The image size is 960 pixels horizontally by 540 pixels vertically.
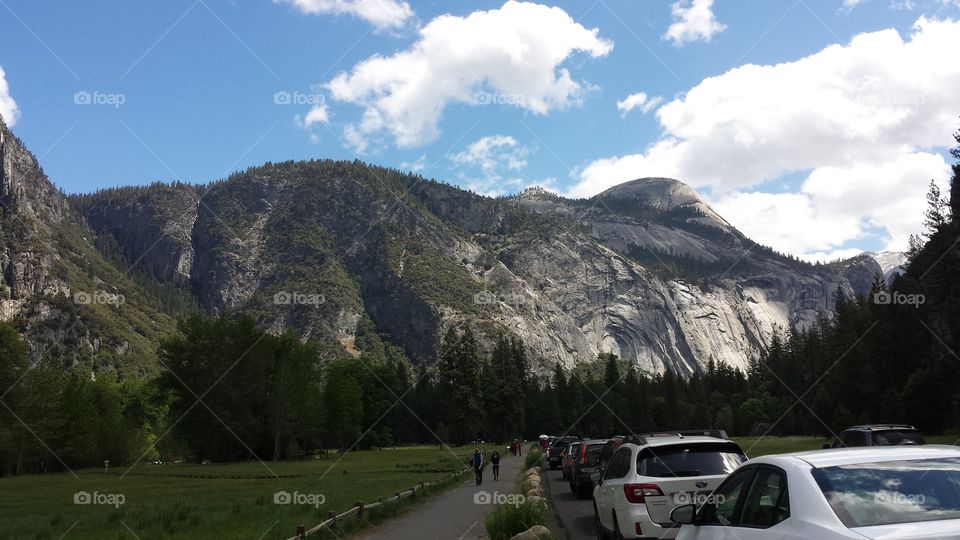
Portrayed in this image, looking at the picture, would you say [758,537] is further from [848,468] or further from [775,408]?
[775,408]

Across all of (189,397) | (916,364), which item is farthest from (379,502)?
(916,364)

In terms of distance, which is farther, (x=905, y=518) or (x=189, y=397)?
(x=189, y=397)

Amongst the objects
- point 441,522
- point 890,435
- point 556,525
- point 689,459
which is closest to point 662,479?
point 689,459

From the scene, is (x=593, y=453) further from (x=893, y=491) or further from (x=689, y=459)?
(x=893, y=491)

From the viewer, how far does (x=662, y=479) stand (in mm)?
11039

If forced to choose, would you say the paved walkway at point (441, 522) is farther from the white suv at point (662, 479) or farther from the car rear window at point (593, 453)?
the white suv at point (662, 479)

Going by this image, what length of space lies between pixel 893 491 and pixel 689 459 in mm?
6786

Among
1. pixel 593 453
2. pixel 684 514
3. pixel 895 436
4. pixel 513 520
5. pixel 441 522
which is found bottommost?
pixel 441 522

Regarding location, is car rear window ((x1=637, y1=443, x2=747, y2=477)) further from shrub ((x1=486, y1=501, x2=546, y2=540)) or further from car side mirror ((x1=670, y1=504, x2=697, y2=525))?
car side mirror ((x1=670, y1=504, x2=697, y2=525))

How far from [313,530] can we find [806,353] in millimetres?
114531

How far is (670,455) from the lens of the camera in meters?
11.5

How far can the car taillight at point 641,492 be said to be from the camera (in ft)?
36.0

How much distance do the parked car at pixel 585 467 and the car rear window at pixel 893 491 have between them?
745 inches

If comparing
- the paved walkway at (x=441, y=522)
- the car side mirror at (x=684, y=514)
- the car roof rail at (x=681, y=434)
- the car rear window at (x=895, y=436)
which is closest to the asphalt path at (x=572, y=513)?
the paved walkway at (x=441, y=522)
